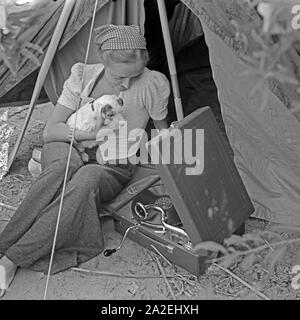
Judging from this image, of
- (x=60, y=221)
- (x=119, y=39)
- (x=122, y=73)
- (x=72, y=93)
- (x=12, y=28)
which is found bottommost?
(x=60, y=221)

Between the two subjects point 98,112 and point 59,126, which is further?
point 59,126

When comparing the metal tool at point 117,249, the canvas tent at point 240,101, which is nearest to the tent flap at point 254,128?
the canvas tent at point 240,101

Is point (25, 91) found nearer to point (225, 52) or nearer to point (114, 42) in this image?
point (114, 42)

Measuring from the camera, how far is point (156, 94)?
2.55 m

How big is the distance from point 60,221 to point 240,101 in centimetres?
82

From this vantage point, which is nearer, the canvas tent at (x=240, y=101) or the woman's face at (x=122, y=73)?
the canvas tent at (x=240, y=101)

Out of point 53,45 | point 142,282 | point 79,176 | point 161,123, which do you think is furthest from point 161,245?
point 53,45

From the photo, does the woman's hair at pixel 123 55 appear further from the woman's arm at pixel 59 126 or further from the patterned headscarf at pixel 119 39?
the woman's arm at pixel 59 126

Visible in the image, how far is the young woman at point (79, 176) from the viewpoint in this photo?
2.33 meters

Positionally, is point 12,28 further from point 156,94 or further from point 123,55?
point 156,94

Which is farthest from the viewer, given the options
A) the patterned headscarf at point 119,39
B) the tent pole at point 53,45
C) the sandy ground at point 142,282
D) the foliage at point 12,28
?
the tent pole at point 53,45

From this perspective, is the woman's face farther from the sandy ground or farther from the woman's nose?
the sandy ground

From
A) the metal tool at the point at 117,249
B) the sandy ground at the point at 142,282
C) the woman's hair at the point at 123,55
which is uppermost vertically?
the woman's hair at the point at 123,55

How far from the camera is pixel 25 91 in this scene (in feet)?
9.86
